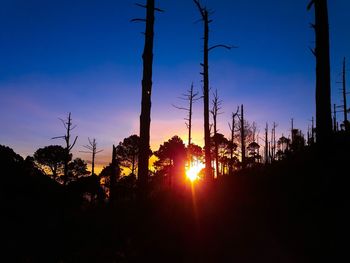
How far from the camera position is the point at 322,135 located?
9.72 metres

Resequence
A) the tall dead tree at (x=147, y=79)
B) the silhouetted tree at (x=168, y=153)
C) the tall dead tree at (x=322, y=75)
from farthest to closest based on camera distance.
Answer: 1. the silhouetted tree at (x=168, y=153)
2. the tall dead tree at (x=147, y=79)
3. the tall dead tree at (x=322, y=75)

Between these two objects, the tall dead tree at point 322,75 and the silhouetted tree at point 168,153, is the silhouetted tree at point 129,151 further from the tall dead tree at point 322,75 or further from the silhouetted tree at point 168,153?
the tall dead tree at point 322,75

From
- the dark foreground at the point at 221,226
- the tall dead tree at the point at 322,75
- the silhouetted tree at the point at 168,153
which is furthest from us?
the silhouetted tree at the point at 168,153

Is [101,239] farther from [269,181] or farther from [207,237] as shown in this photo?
[269,181]

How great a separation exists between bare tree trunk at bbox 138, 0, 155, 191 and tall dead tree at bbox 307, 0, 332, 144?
5.32 metres

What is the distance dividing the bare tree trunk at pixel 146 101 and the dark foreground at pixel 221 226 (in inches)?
44.6

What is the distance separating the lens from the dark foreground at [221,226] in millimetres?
6410

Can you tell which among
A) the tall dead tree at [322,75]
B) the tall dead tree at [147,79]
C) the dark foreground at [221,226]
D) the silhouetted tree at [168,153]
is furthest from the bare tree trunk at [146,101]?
the silhouetted tree at [168,153]

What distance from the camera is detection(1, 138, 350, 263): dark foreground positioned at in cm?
641

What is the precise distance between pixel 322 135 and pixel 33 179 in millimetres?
13152

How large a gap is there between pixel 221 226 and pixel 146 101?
4.84 m

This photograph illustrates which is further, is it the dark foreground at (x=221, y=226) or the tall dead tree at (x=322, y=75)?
the tall dead tree at (x=322, y=75)

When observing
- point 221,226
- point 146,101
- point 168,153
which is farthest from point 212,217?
point 168,153

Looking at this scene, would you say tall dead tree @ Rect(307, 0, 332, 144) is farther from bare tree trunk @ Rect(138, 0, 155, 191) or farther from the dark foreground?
bare tree trunk @ Rect(138, 0, 155, 191)
